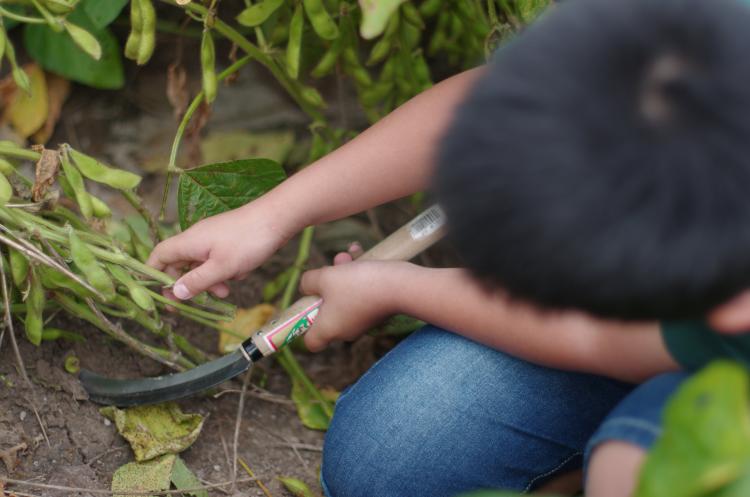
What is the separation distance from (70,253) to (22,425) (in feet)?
0.70

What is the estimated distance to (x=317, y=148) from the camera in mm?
1286

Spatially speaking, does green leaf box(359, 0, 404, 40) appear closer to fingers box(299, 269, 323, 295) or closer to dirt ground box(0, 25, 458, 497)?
fingers box(299, 269, 323, 295)

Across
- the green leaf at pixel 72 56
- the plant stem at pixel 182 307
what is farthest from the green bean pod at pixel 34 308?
the green leaf at pixel 72 56

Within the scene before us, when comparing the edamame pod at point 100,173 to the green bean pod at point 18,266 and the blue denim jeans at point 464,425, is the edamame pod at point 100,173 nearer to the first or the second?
the green bean pod at point 18,266

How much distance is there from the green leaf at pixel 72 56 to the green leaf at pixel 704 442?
102cm

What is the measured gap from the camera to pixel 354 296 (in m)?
1.02

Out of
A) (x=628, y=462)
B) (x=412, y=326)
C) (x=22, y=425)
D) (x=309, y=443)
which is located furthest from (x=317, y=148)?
(x=628, y=462)

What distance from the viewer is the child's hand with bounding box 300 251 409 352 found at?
1.02m

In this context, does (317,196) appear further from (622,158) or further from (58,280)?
(622,158)

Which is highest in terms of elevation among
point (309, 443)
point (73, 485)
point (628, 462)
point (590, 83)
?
point (590, 83)

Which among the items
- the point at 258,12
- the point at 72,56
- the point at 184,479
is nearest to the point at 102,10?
the point at 72,56

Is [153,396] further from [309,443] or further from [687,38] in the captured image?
[687,38]

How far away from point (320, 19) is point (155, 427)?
497 mm

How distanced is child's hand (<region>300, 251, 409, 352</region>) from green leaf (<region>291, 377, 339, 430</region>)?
0.19 meters
